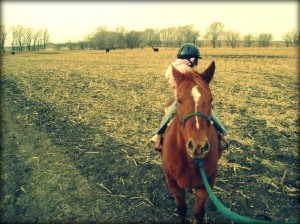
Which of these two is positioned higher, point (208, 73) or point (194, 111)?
point (208, 73)

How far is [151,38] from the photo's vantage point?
115812mm

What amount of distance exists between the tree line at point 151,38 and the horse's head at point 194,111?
89.4 m

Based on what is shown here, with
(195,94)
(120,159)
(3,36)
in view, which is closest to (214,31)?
(3,36)

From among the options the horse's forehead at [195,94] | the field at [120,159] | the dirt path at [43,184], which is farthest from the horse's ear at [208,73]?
the dirt path at [43,184]

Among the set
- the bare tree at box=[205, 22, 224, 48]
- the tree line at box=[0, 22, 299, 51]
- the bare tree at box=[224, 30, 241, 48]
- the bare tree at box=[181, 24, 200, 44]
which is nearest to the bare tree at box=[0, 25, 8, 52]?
the tree line at box=[0, 22, 299, 51]

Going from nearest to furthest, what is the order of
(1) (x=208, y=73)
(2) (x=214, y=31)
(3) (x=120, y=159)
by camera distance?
(1) (x=208, y=73)
(3) (x=120, y=159)
(2) (x=214, y=31)

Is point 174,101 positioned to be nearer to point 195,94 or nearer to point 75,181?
point 195,94

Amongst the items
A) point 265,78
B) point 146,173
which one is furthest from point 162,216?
point 265,78

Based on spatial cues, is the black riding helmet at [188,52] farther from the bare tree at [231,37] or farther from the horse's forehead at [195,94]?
the bare tree at [231,37]

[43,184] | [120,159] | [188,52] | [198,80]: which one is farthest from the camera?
[120,159]

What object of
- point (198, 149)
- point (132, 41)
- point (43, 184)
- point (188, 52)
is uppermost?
point (132, 41)

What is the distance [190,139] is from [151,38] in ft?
389

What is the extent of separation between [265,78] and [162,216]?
14.9m

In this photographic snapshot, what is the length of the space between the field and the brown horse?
123 centimetres
